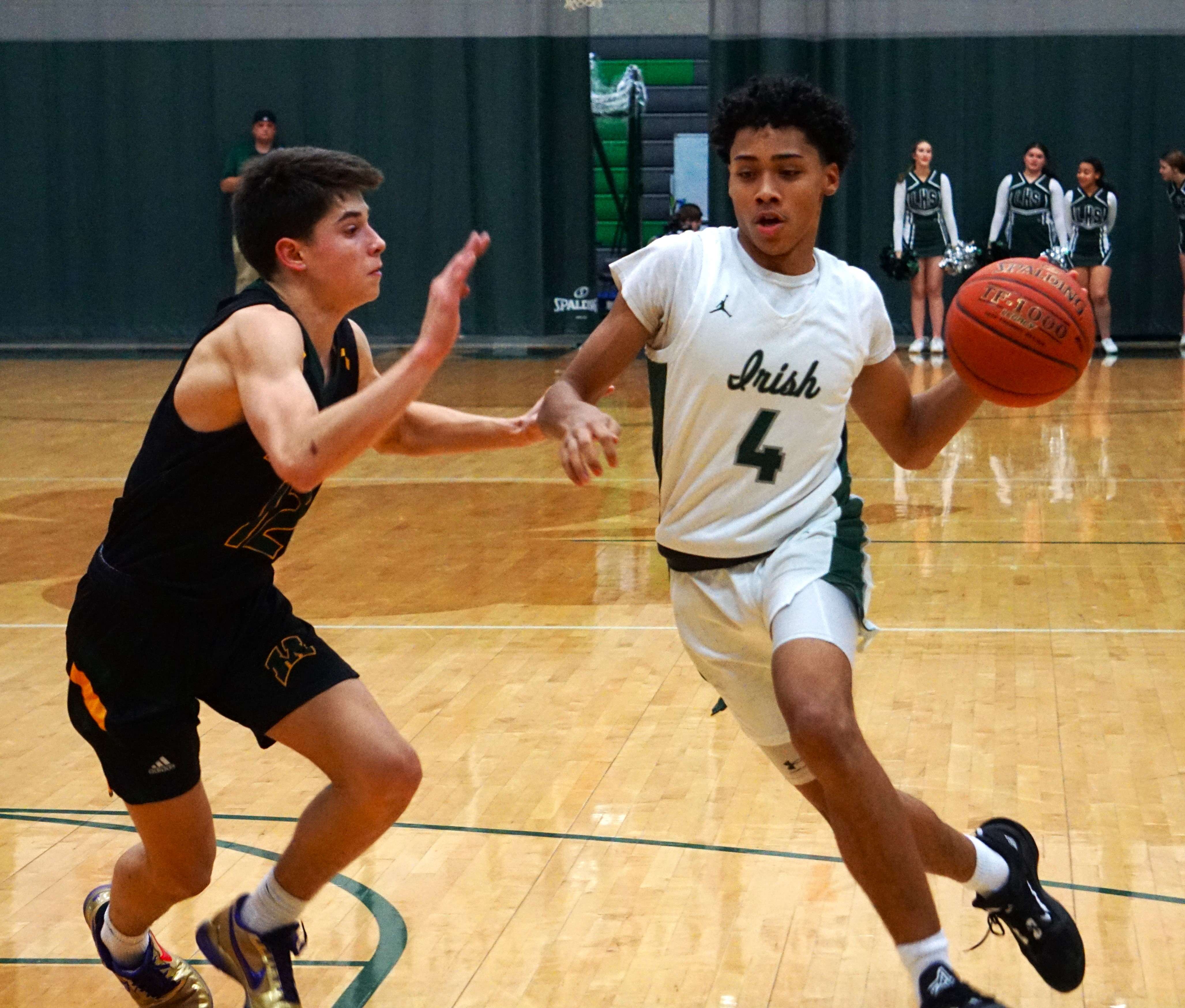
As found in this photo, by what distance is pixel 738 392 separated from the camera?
3158 mm

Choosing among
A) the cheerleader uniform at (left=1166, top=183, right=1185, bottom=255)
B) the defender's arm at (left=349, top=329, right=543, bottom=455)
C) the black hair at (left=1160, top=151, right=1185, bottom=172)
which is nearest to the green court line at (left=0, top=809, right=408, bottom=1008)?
the defender's arm at (left=349, top=329, right=543, bottom=455)

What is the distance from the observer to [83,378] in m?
15.0

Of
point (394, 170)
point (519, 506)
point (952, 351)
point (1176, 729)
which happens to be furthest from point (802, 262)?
point (394, 170)

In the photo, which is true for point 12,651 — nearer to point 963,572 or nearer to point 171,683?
point 171,683

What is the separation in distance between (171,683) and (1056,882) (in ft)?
6.81

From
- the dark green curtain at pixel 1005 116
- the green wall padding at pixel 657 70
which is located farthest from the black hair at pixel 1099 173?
the green wall padding at pixel 657 70

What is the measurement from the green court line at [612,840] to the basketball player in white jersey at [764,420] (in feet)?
1.63

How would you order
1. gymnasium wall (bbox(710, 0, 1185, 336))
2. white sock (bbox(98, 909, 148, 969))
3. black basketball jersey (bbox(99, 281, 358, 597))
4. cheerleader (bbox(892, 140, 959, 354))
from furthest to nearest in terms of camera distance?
gymnasium wall (bbox(710, 0, 1185, 336)) → cheerleader (bbox(892, 140, 959, 354)) → white sock (bbox(98, 909, 148, 969)) → black basketball jersey (bbox(99, 281, 358, 597))

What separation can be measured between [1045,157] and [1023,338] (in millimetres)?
13007

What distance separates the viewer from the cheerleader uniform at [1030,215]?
50.9ft

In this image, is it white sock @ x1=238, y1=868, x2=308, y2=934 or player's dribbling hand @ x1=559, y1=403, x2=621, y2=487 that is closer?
player's dribbling hand @ x1=559, y1=403, x2=621, y2=487

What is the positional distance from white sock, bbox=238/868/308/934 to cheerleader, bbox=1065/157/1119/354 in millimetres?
13580

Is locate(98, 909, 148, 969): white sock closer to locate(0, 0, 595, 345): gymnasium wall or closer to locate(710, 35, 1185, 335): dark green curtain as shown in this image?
locate(0, 0, 595, 345): gymnasium wall

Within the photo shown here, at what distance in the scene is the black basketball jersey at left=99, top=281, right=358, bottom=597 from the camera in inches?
115
